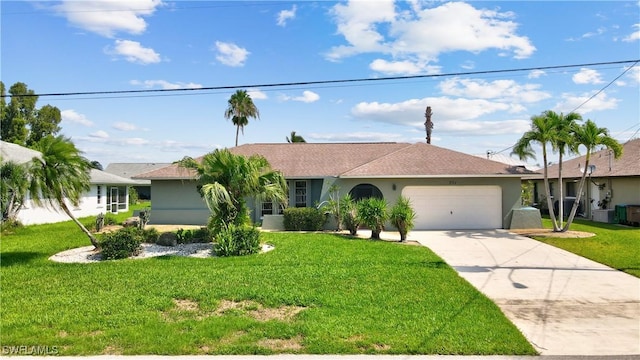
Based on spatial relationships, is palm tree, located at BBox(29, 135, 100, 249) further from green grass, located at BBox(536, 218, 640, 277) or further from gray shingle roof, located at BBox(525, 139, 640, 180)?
gray shingle roof, located at BBox(525, 139, 640, 180)

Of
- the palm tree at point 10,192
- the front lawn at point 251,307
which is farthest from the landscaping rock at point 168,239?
the palm tree at point 10,192

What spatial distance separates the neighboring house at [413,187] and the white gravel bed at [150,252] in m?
5.02

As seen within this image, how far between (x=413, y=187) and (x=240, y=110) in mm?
24194

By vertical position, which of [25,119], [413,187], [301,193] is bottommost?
[301,193]

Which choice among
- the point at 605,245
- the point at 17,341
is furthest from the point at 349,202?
the point at 17,341

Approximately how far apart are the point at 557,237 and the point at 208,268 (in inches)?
524

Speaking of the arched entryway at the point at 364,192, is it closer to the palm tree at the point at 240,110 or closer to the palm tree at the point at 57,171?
the palm tree at the point at 57,171

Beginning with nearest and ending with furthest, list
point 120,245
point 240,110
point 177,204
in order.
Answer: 1. point 120,245
2. point 177,204
3. point 240,110

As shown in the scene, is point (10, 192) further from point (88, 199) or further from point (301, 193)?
point (301, 193)

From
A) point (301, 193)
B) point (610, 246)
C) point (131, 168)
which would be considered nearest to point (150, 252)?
point (301, 193)

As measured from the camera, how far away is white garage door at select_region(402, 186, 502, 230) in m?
18.5

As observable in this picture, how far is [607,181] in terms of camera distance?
22844 mm

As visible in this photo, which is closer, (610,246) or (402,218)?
(610,246)

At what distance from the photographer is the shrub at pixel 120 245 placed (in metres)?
11.0
